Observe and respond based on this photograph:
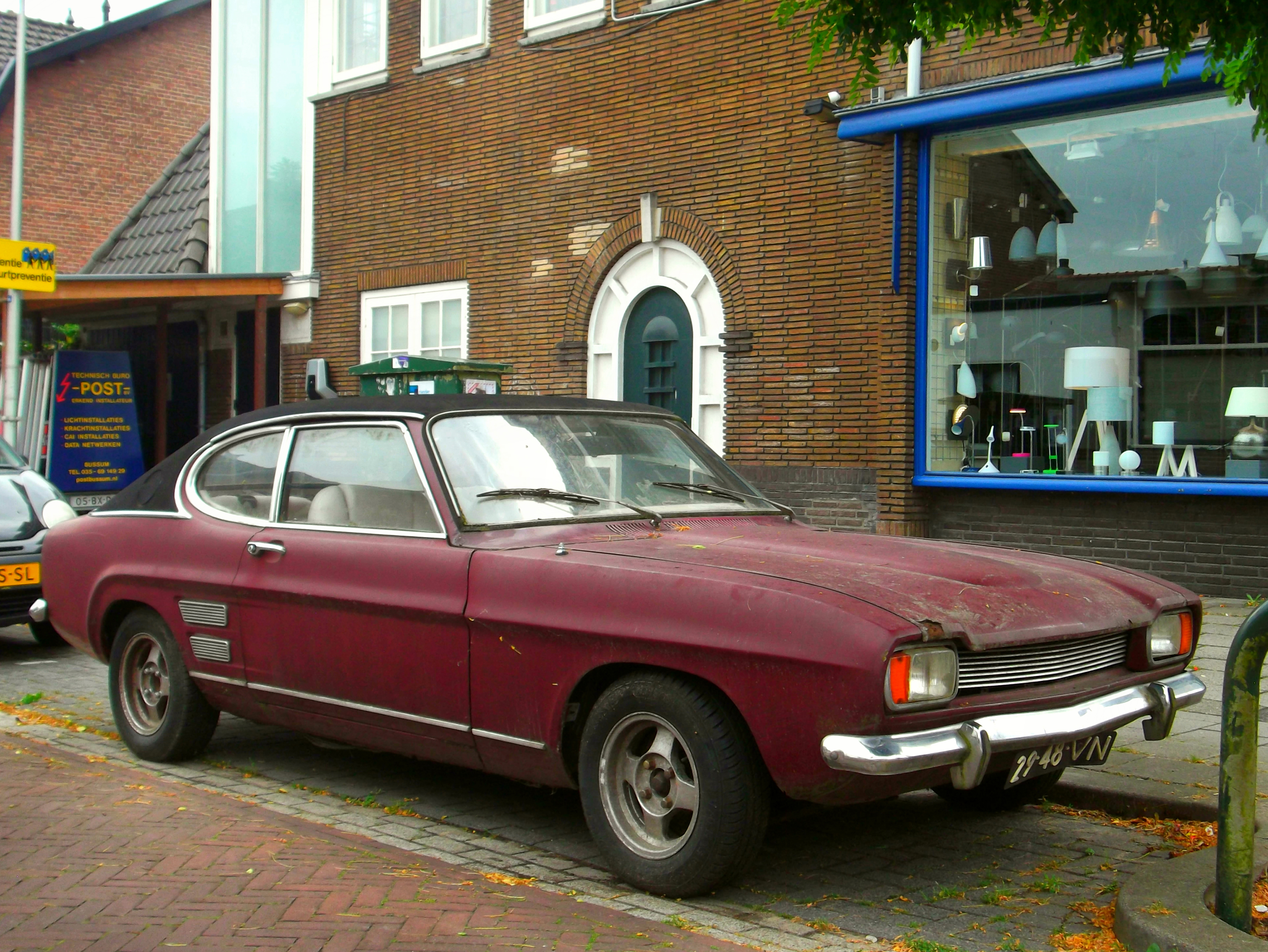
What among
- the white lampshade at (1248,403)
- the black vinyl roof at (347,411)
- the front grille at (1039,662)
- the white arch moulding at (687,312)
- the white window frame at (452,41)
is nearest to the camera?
the front grille at (1039,662)

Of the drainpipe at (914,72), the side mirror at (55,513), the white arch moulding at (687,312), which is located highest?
the drainpipe at (914,72)

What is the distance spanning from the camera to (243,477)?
18.8 feet

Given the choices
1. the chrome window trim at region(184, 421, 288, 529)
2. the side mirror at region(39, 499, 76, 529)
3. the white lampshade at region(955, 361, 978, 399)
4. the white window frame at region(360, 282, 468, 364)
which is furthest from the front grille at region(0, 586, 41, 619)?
the white lampshade at region(955, 361, 978, 399)

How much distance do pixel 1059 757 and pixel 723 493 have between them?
1.83 metres

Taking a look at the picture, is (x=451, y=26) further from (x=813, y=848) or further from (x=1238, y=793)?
(x=1238, y=793)

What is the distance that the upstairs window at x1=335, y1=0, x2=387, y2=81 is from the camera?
16578 mm

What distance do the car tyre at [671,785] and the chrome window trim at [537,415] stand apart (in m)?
0.83

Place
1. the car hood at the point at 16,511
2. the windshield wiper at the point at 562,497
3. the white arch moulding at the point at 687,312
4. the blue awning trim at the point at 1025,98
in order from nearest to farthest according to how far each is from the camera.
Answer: the windshield wiper at the point at 562,497 → the car hood at the point at 16,511 → the blue awning trim at the point at 1025,98 → the white arch moulding at the point at 687,312

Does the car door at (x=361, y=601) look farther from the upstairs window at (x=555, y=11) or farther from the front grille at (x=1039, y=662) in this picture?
the upstairs window at (x=555, y=11)

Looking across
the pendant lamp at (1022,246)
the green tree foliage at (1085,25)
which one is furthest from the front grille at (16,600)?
the pendant lamp at (1022,246)

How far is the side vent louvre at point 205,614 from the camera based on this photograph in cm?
541

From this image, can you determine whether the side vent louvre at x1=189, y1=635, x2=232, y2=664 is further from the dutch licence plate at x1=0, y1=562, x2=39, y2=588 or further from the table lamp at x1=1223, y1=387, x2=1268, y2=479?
the table lamp at x1=1223, y1=387, x2=1268, y2=479

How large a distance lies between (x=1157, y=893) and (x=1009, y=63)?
839 cm

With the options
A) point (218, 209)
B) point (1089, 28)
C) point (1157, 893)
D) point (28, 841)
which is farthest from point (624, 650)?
point (218, 209)
